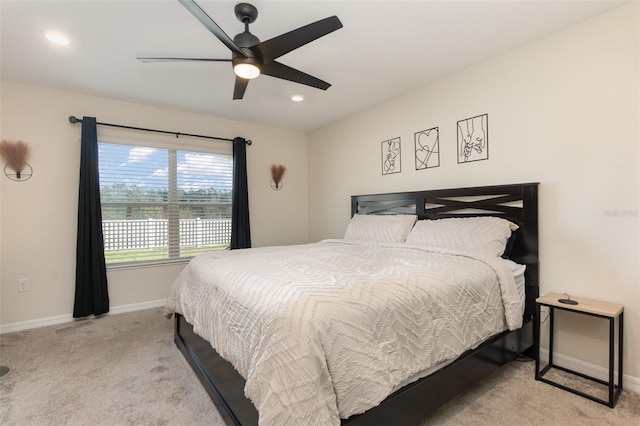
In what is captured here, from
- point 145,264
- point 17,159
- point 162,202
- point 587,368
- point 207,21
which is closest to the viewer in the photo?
point 207,21

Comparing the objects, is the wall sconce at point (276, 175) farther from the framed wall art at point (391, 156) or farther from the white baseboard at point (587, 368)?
the white baseboard at point (587, 368)

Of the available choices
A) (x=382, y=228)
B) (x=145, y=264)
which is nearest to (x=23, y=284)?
(x=145, y=264)

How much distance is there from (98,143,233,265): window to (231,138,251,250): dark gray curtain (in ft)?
0.58

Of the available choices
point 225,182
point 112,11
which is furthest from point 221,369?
point 225,182

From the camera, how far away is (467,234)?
2.32 meters

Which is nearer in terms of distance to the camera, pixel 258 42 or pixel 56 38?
pixel 258 42

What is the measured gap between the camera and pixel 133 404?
5.66ft

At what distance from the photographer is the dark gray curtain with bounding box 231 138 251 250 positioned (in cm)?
394

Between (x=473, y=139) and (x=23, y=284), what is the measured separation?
4.41 metres

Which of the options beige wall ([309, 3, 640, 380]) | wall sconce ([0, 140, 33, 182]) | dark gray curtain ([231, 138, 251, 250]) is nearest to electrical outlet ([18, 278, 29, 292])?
wall sconce ([0, 140, 33, 182])

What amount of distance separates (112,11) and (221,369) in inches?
89.0

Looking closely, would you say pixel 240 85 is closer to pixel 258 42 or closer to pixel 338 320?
pixel 258 42

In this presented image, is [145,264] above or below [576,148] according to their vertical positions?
below

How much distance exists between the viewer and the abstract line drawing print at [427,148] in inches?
115
